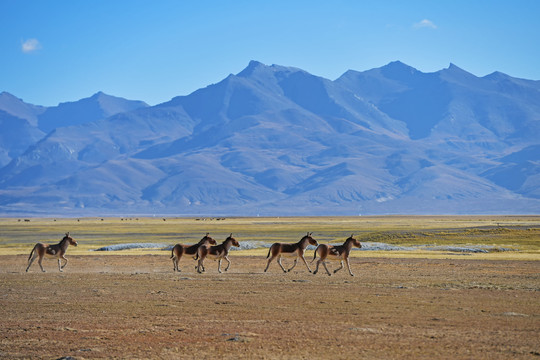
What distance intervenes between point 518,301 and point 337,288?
6141 millimetres

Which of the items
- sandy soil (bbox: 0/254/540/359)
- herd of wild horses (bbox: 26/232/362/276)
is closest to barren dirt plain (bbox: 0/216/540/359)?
sandy soil (bbox: 0/254/540/359)

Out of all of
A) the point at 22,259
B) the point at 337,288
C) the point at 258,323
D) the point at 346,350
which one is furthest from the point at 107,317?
the point at 22,259

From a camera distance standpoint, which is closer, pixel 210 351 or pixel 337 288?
pixel 210 351

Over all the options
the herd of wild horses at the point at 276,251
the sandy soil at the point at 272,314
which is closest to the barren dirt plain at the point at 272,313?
the sandy soil at the point at 272,314

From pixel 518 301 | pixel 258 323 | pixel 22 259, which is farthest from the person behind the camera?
pixel 22 259

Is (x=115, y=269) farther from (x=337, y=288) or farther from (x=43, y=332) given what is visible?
(x=43, y=332)

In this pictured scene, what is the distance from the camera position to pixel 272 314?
786 inches

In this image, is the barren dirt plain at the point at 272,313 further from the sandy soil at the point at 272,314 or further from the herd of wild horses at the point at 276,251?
the herd of wild horses at the point at 276,251

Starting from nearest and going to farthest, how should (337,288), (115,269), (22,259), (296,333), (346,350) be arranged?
(346,350) < (296,333) < (337,288) < (115,269) < (22,259)

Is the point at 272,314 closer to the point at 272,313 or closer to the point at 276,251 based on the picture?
the point at 272,313

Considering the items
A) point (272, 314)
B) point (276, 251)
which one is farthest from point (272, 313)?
point (276, 251)

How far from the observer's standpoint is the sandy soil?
1540cm

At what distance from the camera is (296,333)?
1706 cm

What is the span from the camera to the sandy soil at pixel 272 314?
606 inches
